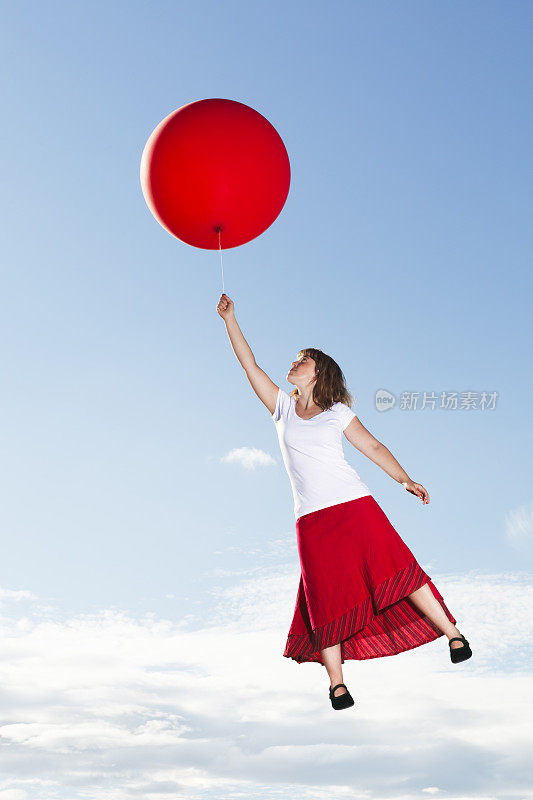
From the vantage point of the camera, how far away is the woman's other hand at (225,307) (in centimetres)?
506

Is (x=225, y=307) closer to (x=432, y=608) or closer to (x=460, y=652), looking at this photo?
(x=432, y=608)

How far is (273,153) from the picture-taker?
16.6 feet

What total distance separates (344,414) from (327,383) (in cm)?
23

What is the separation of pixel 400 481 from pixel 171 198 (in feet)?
7.26

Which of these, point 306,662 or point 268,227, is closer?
point 306,662

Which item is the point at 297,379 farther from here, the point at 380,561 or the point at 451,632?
the point at 451,632

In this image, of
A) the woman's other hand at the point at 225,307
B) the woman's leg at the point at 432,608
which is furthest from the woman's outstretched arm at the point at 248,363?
the woman's leg at the point at 432,608

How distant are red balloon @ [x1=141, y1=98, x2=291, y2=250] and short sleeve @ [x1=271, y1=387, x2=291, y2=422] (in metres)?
1.07

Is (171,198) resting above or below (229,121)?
below

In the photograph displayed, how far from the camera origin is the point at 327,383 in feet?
16.4

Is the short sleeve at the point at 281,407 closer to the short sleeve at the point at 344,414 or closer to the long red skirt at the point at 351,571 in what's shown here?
the short sleeve at the point at 344,414

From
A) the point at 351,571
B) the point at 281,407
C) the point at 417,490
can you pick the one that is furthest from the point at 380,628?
the point at 281,407

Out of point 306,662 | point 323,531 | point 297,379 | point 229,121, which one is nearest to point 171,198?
point 229,121

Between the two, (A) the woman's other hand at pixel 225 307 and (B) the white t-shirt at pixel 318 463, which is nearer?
(B) the white t-shirt at pixel 318 463
